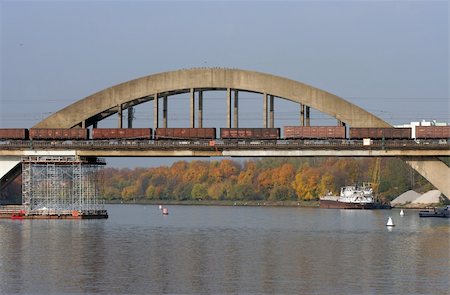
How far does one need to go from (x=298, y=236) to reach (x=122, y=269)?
33759 mm

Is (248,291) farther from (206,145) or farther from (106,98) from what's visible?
(106,98)

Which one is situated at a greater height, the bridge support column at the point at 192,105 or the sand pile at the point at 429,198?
the bridge support column at the point at 192,105

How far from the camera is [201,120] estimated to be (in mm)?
119875

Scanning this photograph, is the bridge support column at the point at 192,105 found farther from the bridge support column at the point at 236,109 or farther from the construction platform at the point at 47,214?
the construction platform at the point at 47,214

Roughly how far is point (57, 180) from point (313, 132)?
3065 cm

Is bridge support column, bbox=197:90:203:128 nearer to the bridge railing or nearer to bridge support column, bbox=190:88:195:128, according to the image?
bridge support column, bbox=190:88:195:128

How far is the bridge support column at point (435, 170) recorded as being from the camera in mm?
108562

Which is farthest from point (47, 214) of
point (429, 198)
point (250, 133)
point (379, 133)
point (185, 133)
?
point (429, 198)

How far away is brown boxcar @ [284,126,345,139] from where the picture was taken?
11675 centimetres

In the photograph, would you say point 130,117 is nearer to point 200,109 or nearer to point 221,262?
point 200,109

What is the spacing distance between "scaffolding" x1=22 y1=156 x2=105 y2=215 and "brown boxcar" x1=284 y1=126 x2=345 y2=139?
22640mm

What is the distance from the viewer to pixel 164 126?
12119 cm

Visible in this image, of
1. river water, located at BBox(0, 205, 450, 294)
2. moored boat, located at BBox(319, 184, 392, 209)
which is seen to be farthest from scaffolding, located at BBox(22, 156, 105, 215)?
moored boat, located at BBox(319, 184, 392, 209)

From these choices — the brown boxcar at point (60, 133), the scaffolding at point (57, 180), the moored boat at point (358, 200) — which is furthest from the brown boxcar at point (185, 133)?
the moored boat at point (358, 200)
